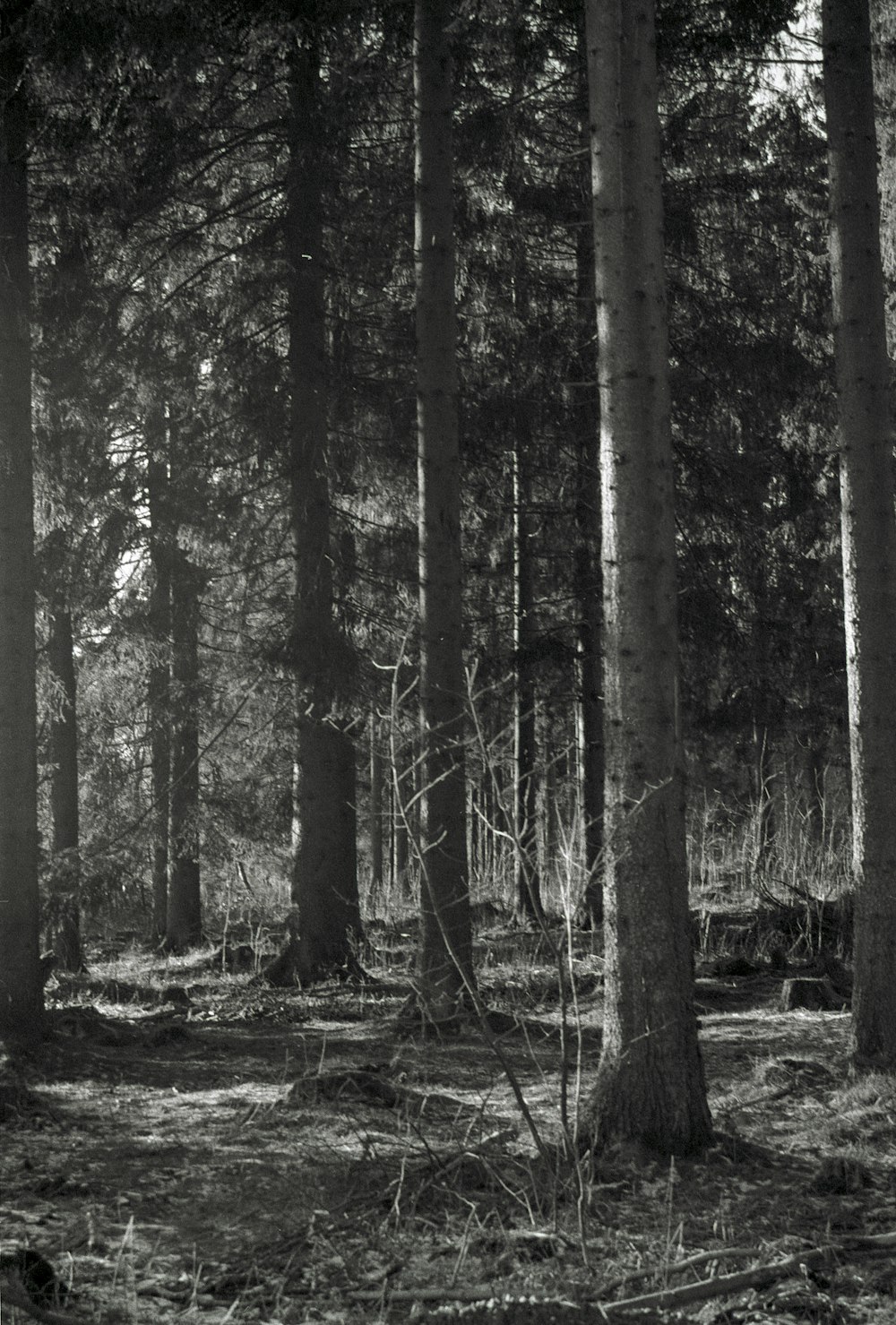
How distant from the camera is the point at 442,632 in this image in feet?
33.6

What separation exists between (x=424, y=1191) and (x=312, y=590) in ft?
25.8

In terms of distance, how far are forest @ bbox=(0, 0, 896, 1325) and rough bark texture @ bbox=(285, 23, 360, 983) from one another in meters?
0.04

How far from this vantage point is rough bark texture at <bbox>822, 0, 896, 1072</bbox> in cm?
767

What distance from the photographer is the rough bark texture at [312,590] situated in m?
12.4

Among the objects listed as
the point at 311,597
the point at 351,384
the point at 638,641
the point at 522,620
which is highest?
the point at 351,384

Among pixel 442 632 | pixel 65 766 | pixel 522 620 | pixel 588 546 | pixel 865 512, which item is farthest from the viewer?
pixel 65 766

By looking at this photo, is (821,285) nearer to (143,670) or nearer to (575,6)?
(575,6)

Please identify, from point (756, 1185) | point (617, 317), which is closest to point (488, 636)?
point (617, 317)

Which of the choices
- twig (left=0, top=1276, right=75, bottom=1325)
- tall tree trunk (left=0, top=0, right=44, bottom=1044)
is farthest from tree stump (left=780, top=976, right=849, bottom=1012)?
twig (left=0, top=1276, right=75, bottom=1325)

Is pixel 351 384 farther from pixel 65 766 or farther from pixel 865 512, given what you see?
pixel 65 766

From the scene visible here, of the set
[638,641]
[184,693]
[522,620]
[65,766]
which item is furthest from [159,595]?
[638,641]

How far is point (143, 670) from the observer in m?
15.7

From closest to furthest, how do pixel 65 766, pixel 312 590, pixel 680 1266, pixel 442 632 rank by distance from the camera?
pixel 680 1266, pixel 442 632, pixel 312 590, pixel 65 766

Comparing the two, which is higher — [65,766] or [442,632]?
[442,632]
